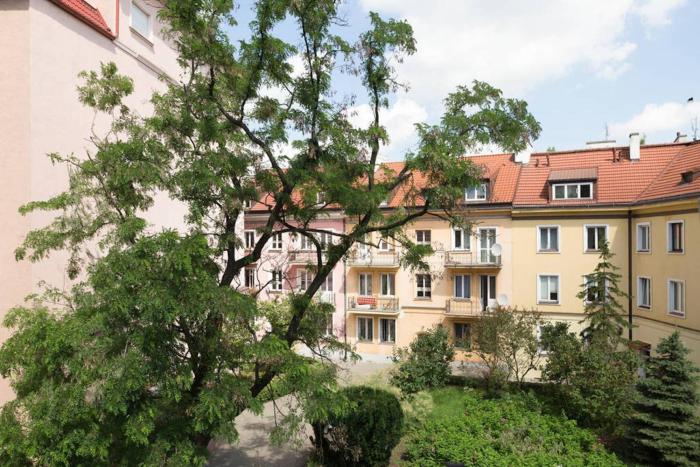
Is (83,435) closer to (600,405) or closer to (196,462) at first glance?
(196,462)

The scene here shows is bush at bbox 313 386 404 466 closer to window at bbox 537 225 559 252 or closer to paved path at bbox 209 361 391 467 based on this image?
paved path at bbox 209 361 391 467

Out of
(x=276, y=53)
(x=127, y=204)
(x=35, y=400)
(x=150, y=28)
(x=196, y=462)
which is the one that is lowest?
(x=196, y=462)

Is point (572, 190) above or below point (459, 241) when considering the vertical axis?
above

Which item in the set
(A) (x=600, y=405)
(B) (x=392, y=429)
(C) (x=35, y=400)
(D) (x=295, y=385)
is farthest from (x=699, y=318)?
(C) (x=35, y=400)

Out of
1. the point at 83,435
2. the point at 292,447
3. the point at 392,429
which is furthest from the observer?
the point at 292,447

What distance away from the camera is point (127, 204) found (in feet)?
24.1

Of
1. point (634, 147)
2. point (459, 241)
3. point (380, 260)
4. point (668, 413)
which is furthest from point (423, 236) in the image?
point (668, 413)

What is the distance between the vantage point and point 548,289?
2261 cm

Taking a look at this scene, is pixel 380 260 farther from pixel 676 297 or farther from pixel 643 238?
pixel 676 297

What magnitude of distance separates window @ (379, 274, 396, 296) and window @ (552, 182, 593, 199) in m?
9.54

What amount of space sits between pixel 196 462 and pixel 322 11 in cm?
747

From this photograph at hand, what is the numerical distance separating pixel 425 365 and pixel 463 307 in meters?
6.77

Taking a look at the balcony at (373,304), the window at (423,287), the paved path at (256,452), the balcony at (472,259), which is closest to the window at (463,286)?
the balcony at (472,259)

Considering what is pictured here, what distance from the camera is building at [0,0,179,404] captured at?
9.31m
